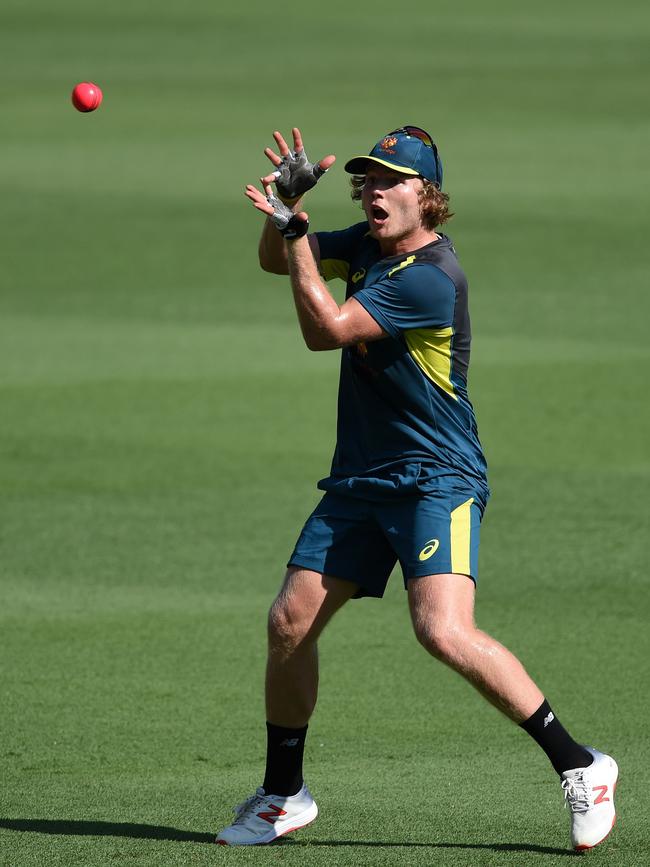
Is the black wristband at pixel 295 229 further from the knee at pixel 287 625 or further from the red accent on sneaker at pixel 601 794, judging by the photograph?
the red accent on sneaker at pixel 601 794

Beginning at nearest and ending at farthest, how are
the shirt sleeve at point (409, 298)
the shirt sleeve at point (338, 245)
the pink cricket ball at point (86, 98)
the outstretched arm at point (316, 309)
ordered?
the outstretched arm at point (316, 309) < the shirt sleeve at point (409, 298) < the shirt sleeve at point (338, 245) < the pink cricket ball at point (86, 98)

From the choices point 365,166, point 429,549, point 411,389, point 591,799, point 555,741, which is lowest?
point 591,799

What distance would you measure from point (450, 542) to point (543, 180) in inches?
669

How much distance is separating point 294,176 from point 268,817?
229 cm

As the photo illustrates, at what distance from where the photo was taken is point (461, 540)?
231 inches

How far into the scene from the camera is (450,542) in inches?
230

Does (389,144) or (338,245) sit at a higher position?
(389,144)

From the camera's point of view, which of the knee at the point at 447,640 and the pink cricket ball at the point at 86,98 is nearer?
the knee at the point at 447,640

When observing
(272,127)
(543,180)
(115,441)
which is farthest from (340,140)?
(115,441)

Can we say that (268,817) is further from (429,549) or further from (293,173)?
(293,173)

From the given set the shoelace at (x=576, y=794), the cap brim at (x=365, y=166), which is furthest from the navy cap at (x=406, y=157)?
the shoelace at (x=576, y=794)

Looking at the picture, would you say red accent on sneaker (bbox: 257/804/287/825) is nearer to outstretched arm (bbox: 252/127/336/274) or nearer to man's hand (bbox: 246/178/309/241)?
man's hand (bbox: 246/178/309/241)

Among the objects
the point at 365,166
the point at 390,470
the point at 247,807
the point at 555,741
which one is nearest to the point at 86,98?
the point at 365,166

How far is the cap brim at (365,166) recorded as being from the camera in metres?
5.98
